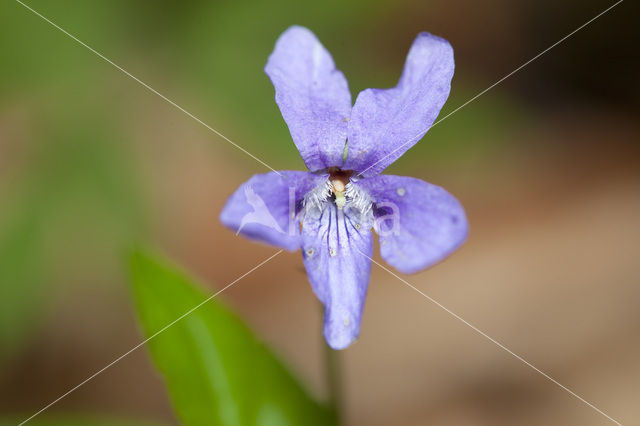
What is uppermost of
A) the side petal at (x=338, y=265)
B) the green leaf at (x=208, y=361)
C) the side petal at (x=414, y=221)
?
the side petal at (x=414, y=221)

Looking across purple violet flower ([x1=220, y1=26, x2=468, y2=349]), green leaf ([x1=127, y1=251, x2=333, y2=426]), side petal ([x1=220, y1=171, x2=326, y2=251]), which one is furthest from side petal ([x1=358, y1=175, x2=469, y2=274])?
green leaf ([x1=127, y1=251, x2=333, y2=426])

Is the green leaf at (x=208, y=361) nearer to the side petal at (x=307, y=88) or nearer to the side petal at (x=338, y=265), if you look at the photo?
the side petal at (x=338, y=265)

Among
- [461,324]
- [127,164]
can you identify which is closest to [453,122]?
[461,324]

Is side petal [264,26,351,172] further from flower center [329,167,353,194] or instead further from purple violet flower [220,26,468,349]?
flower center [329,167,353,194]

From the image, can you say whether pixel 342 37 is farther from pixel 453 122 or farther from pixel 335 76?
pixel 335 76

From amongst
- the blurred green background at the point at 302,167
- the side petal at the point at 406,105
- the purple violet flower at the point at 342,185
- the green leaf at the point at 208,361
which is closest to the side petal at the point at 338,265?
the purple violet flower at the point at 342,185

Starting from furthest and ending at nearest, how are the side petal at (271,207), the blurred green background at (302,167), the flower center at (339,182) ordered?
the blurred green background at (302,167), the flower center at (339,182), the side petal at (271,207)
